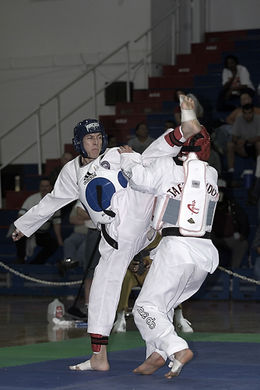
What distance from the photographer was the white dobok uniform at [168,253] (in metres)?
5.45

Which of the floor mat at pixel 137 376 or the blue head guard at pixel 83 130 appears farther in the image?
the blue head guard at pixel 83 130

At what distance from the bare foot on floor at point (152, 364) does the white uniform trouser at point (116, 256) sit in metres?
0.46

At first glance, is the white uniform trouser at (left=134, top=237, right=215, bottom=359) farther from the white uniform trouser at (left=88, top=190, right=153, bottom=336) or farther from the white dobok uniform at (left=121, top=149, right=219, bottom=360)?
the white uniform trouser at (left=88, top=190, right=153, bottom=336)

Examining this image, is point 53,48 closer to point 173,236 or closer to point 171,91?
point 171,91

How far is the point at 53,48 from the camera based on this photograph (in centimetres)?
1639

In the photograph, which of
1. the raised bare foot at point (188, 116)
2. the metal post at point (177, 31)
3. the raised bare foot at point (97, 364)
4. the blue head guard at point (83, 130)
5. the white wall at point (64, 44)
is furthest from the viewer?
the metal post at point (177, 31)

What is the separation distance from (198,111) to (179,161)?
6.25m

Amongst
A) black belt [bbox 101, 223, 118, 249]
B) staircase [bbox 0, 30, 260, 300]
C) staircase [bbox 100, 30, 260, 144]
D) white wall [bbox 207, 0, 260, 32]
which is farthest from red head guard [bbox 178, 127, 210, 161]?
white wall [bbox 207, 0, 260, 32]

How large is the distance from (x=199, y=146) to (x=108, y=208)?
0.98 meters

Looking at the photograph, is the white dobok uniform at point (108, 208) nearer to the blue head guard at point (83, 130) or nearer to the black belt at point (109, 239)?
the black belt at point (109, 239)

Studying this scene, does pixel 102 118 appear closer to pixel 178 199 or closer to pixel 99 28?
pixel 99 28

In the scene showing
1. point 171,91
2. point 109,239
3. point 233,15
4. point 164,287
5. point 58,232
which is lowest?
point 58,232

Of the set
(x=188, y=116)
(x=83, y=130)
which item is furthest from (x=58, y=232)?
(x=188, y=116)

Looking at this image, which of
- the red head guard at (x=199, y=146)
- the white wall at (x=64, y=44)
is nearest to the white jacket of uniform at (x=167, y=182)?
the red head guard at (x=199, y=146)
